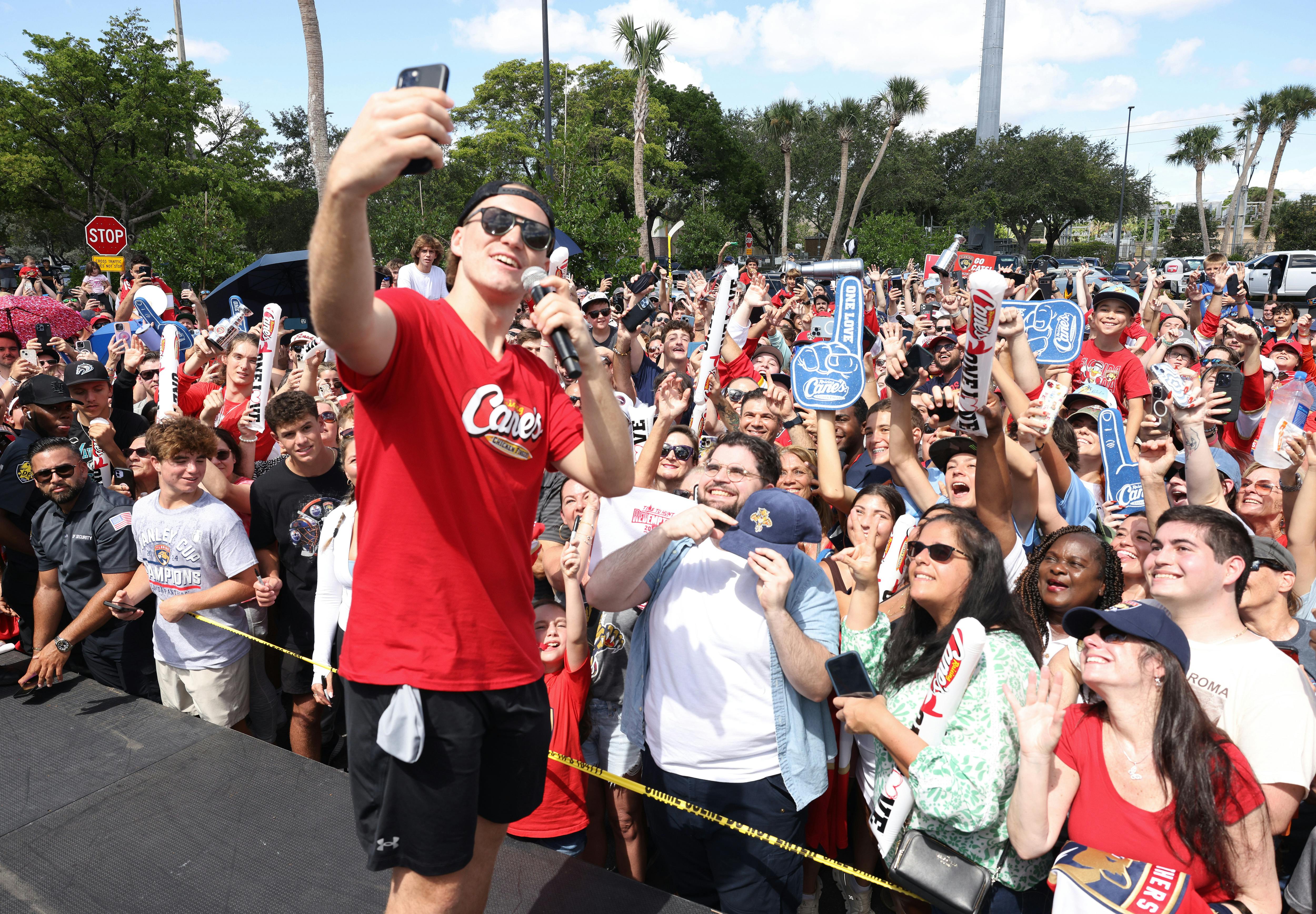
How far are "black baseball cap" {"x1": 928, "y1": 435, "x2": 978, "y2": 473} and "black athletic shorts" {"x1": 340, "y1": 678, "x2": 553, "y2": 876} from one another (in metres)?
3.08

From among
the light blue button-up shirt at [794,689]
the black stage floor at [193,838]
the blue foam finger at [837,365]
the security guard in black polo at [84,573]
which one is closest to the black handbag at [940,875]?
the light blue button-up shirt at [794,689]

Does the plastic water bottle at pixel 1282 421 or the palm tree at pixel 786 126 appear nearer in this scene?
the plastic water bottle at pixel 1282 421

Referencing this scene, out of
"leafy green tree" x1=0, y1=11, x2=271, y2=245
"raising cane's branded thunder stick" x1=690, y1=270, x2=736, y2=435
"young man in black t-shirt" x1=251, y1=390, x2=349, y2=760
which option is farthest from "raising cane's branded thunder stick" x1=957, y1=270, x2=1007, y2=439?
"leafy green tree" x1=0, y1=11, x2=271, y2=245

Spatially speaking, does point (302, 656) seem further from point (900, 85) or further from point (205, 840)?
point (900, 85)

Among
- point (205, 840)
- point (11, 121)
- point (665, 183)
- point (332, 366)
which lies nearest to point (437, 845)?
point (205, 840)

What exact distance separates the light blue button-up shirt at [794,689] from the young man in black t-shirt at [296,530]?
1990mm

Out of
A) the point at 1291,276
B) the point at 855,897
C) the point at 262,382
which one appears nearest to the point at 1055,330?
the point at 855,897

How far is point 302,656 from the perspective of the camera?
4.45 metres

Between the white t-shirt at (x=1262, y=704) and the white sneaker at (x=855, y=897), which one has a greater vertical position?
the white t-shirt at (x=1262, y=704)

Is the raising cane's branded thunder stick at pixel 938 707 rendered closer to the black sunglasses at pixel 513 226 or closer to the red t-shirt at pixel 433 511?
the red t-shirt at pixel 433 511

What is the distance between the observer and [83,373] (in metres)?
5.40

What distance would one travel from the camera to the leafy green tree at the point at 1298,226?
159ft

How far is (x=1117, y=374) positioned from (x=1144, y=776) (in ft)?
14.3

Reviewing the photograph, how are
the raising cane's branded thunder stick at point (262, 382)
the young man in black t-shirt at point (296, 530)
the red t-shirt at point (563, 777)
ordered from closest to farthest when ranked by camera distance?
1. the red t-shirt at point (563, 777)
2. the young man in black t-shirt at point (296, 530)
3. the raising cane's branded thunder stick at point (262, 382)
